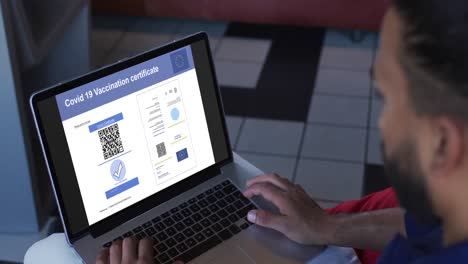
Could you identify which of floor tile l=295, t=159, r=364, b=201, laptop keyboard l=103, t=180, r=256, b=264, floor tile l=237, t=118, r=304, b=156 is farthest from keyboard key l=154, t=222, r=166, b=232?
floor tile l=237, t=118, r=304, b=156

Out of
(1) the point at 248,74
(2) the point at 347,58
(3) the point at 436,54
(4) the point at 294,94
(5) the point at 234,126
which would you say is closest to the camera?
(3) the point at 436,54

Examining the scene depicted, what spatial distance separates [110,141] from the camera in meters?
1.22

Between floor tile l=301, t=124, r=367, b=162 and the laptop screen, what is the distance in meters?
1.40

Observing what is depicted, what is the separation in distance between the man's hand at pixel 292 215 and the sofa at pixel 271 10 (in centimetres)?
218

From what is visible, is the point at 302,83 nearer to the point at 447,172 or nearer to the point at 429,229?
the point at 429,229

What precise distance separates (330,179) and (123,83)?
1.49 m

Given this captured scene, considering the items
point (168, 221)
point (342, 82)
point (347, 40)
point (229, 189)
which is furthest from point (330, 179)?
point (168, 221)

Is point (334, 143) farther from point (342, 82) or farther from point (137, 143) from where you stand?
point (137, 143)

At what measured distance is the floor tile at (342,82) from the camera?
309 centimetres

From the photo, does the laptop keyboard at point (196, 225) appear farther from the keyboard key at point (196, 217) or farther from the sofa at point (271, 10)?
the sofa at point (271, 10)

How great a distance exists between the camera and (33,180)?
2209 mm

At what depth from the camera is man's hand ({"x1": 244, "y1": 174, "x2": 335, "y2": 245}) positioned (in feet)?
3.96

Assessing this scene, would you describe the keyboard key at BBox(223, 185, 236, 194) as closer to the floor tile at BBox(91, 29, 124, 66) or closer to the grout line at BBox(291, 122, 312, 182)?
the grout line at BBox(291, 122, 312, 182)

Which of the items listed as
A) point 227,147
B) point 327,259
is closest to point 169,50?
point 227,147
